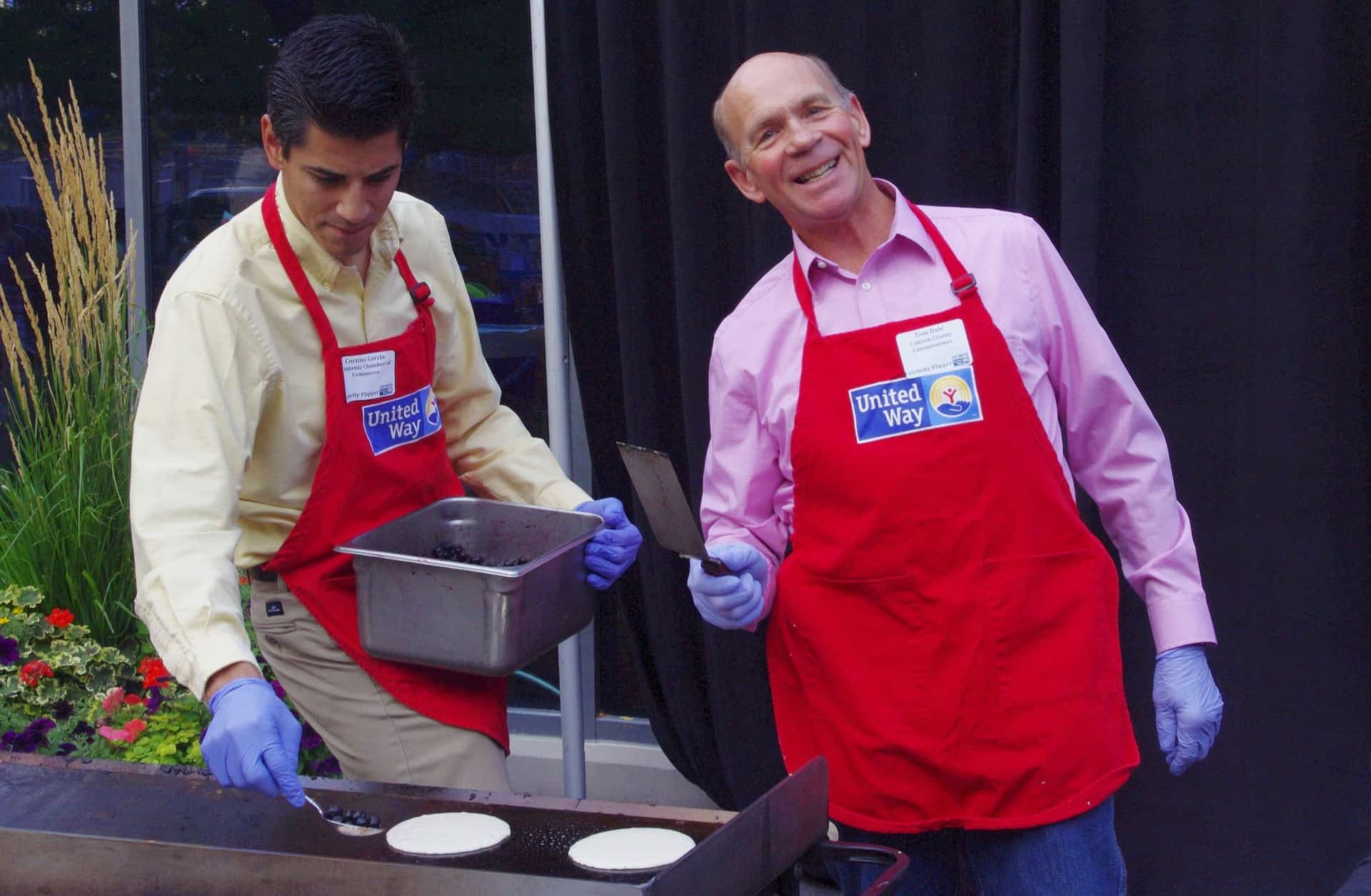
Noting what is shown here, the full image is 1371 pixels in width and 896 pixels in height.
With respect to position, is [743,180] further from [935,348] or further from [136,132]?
[136,132]

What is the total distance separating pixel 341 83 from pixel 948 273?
91cm

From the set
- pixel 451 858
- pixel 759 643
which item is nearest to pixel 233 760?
pixel 451 858

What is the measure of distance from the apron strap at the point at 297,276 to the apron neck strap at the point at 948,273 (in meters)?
0.71

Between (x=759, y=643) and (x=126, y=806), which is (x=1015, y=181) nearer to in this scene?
(x=759, y=643)

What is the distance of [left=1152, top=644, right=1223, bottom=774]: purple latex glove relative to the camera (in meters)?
2.07

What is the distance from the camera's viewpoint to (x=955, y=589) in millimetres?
1954

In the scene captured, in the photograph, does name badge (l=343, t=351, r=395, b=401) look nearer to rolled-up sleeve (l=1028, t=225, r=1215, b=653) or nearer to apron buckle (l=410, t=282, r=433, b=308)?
apron buckle (l=410, t=282, r=433, b=308)

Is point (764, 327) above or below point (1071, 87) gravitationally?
below

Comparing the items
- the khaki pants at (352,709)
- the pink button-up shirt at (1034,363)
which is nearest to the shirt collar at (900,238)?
the pink button-up shirt at (1034,363)

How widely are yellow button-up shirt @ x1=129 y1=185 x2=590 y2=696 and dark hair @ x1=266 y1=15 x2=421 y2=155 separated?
195mm

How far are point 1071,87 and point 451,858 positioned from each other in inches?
74.1

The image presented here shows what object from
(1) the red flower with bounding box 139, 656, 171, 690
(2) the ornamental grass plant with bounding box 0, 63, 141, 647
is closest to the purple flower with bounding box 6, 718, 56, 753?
(1) the red flower with bounding box 139, 656, 171, 690

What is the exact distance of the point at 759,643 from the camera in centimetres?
324

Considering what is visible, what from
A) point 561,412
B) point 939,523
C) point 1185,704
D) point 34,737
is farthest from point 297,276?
point 34,737
